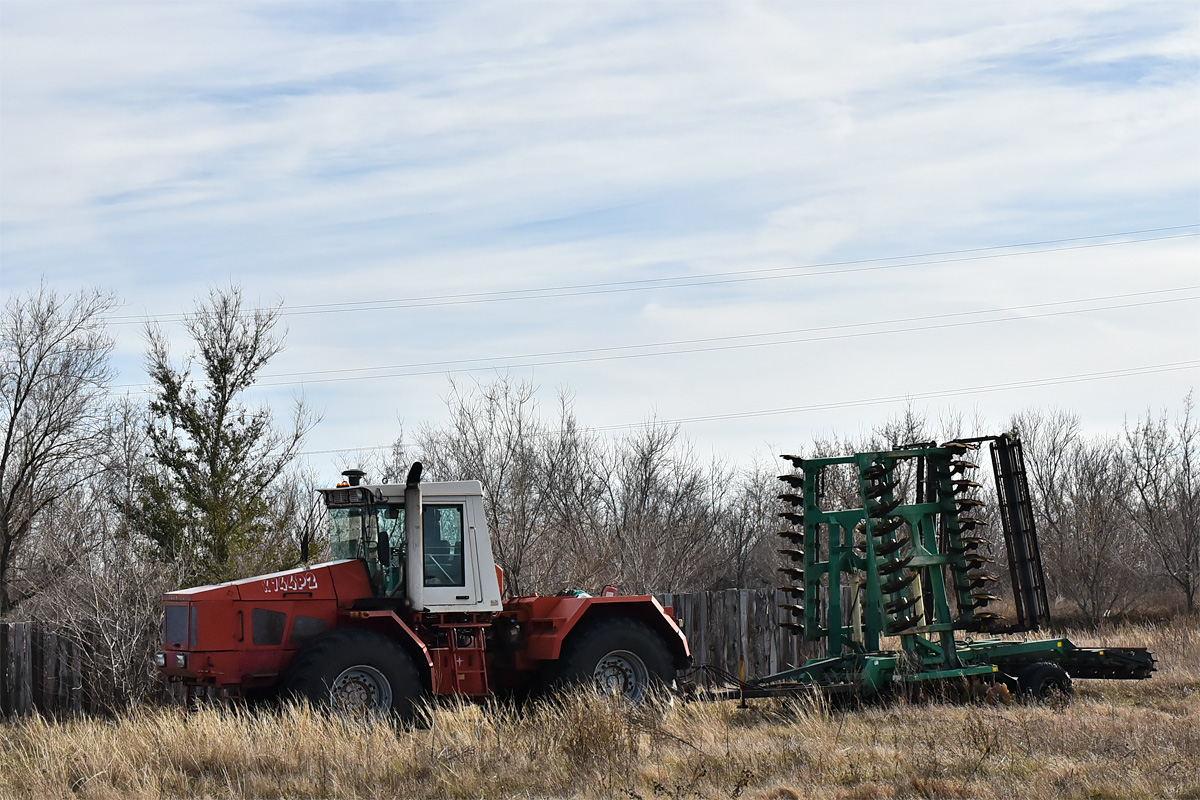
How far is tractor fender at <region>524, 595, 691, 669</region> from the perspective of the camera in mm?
12398

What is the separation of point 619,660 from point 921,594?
11.0ft

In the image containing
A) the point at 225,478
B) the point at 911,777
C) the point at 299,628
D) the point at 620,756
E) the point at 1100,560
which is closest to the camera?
the point at 911,777

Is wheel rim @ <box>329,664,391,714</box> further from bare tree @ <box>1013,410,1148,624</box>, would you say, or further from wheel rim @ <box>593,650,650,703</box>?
bare tree @ <box>1013,410,1148,624</box>

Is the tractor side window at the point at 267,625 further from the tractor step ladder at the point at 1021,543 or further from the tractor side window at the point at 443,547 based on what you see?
the tractor step ladder at the point at 1021,543

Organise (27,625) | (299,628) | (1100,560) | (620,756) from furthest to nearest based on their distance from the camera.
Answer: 1. (1100,560)
2. (27,625)
3. (299,628)
4. (620,756)

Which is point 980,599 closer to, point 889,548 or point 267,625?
point 889,548

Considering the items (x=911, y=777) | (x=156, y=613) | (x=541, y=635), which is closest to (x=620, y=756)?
(x=911, y=777)

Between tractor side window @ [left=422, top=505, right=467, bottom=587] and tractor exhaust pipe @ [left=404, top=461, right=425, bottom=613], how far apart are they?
0.08 m

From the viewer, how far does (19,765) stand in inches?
362

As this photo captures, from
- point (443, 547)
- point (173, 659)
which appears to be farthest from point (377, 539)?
point (173, 659)

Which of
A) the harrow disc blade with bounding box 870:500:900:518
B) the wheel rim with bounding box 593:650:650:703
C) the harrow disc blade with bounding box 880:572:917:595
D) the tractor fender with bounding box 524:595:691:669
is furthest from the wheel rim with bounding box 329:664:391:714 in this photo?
A: the harrow disc blade with bounding box 870:500:900:518

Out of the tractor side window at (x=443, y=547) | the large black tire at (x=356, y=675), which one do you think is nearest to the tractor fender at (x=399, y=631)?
the large black tire at (x=356, y=675)

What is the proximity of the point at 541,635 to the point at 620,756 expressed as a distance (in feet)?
12.0

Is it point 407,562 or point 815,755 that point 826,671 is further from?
point 407,562
